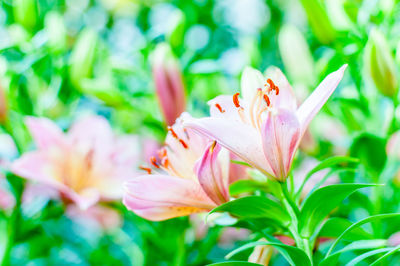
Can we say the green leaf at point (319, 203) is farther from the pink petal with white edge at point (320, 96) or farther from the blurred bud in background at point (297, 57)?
the blurred bud in background at point (297, 57)

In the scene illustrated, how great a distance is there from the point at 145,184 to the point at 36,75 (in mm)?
449

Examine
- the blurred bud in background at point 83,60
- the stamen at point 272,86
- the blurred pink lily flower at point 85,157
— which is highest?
the stamen at point 272,86

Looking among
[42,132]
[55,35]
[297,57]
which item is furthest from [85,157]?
[297,57]

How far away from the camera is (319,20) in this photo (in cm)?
55

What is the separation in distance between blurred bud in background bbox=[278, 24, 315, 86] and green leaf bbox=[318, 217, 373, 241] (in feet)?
0.84

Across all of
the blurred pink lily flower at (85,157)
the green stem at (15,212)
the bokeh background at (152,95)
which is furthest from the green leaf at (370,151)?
the green stem at (15,212)

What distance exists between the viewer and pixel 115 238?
76cm

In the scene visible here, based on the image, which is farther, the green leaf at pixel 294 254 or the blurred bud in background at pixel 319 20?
the blurred bud in background at pixel 319 20

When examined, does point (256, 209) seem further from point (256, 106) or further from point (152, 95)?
point (152, 95)

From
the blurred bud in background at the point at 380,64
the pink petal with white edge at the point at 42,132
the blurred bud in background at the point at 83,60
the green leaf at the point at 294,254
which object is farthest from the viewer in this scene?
the blurred bud in background at the point at 83,60

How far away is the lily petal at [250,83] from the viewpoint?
1.30 feet

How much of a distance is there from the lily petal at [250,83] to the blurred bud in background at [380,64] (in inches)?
5.4

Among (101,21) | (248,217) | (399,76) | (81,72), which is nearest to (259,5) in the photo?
(101,21)

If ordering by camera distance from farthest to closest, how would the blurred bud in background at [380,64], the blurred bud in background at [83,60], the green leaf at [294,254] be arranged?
1. the blurred bud in background at [83,60]
2. the blurred bud in background at [380,64]
3. the green leaf at [294,254]
